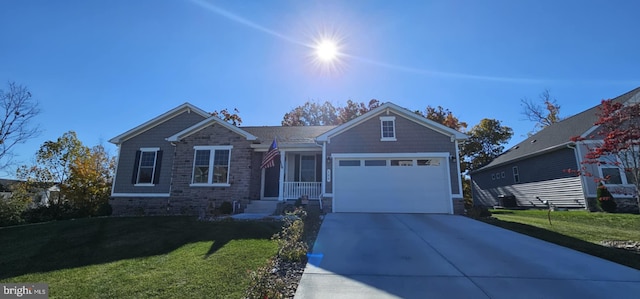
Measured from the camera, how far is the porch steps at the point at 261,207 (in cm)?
1260

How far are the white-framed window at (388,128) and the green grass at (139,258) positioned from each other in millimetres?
6648

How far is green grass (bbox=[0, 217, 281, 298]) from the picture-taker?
417 cm

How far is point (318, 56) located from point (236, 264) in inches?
424

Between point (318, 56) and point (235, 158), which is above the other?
point (318, 56)

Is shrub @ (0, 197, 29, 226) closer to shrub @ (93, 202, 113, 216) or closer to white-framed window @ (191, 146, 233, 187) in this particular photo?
shrub @ (93, 202, 113, 216)

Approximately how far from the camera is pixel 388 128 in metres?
13.1

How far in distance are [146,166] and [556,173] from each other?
2272 centimetres

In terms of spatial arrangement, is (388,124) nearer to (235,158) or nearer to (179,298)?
(235,158)

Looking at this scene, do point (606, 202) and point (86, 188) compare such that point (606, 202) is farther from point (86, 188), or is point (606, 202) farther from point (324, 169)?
point (86, 188)

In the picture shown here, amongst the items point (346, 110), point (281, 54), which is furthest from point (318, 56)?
point (346, 110)

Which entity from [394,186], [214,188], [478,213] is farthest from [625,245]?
[214,188]

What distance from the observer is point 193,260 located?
5.48 metres

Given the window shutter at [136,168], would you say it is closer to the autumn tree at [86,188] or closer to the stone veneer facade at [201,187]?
the stone veneer facade at [201,187]

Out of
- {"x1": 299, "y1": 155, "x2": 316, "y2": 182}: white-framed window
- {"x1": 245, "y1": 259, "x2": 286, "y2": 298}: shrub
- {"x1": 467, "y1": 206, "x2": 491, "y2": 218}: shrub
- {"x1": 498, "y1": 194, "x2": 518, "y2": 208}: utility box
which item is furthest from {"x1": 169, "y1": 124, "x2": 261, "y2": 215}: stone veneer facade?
{"x1": 498, "y1": 194, "x2": 518, "y2": 208}: utility box
